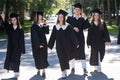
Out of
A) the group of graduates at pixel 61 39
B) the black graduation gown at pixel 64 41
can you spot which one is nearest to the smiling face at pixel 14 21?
the group of graduates at pixel 61 39

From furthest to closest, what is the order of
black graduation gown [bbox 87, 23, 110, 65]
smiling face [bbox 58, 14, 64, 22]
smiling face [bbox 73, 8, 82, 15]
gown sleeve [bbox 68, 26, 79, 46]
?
black graduation gown [bbox 87, 23, 110, 65] → smiling face [bbox 73, 8, 82, 15] → gown sleeve [bbox 68, 26, 79, 46] → smiling face [bbox 58, 14, 64, 22]

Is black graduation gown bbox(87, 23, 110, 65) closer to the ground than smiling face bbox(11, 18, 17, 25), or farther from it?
closer to the ground

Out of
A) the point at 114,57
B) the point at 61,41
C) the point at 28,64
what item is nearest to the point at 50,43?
the point at 61,41

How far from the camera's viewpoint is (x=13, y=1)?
4766cm

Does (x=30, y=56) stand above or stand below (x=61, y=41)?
below

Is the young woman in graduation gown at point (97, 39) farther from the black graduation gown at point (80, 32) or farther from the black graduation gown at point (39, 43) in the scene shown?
the black graduation gown at point (39, 43)

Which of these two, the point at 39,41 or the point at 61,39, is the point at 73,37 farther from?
the point at 39,41

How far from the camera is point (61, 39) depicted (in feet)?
42.0

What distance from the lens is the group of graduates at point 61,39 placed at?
12.6 meters

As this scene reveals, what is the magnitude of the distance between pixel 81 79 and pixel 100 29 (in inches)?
82.9

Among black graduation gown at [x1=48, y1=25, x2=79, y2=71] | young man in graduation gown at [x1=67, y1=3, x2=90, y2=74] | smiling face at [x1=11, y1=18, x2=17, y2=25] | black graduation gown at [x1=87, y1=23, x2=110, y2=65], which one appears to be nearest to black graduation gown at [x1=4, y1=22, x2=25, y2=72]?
smiling face at [x1=11, y1=18, x2=17, y2=25]

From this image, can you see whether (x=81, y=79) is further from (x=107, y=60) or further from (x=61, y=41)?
(x=107, y=60)

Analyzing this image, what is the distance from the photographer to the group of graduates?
12648 millimetres

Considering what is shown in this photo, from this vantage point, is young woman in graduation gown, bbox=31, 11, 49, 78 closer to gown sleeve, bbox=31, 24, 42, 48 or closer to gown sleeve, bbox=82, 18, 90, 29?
gown sleeve, bbox=31, 24, 42, 48
